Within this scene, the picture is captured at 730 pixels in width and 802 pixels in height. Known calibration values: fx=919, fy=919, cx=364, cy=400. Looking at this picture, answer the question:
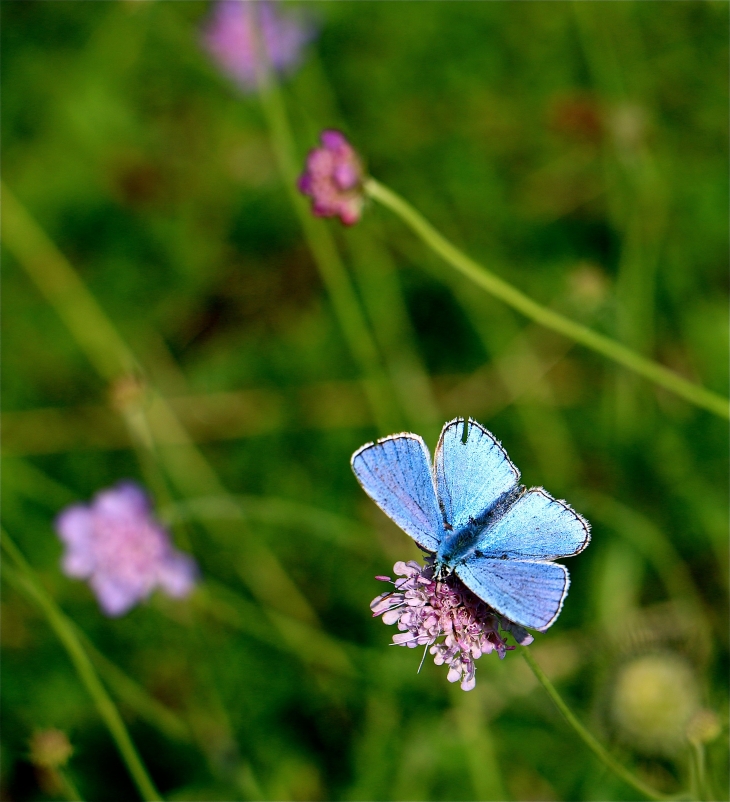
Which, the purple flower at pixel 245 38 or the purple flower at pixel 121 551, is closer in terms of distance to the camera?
the purple flower at pixel 121 551

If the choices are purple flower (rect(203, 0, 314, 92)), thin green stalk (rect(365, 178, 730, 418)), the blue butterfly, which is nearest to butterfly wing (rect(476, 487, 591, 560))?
the blue butterfly

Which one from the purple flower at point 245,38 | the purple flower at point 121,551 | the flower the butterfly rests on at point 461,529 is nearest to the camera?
the flower the butterfly rests on at point 461,529

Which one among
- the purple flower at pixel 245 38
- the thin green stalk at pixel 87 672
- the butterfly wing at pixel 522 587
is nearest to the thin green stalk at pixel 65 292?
the purple flower at pixel 245 38

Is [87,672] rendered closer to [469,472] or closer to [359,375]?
[469,472]

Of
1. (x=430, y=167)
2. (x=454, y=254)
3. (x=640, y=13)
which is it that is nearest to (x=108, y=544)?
(x=454, y=254)

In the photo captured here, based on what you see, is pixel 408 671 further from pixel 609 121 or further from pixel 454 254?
pixel 609 121

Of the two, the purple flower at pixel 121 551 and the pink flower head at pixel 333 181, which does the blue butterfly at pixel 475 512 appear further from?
the purple flower at pixel 121 551

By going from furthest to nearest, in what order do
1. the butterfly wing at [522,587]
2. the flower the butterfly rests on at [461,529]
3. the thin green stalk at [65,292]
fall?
the thin green stalk at [65,292] < the flower the butterfly rests on at [461,529] < the butterfly wing at [522,587]
